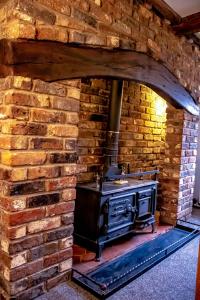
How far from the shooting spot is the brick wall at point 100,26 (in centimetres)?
147

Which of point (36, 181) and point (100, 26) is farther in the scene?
point (100, 26)

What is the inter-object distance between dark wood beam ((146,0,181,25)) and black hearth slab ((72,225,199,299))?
7.10ft

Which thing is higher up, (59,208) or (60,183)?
(60,183)

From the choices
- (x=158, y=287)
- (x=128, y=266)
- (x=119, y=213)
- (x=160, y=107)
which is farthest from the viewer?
(x=160, y=107)

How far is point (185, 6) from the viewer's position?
2293 mm

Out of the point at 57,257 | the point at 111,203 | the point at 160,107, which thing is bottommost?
the point at 57,257

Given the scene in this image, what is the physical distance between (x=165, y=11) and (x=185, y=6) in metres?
0.18

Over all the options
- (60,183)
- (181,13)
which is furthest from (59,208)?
(181,13)

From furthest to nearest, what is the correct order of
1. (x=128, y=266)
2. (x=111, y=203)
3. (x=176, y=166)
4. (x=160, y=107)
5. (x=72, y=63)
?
(x=160, y=107) → (x=176, y=166) → (x=111, y=203) → (x=128, y=266) → (x=72, y=63)

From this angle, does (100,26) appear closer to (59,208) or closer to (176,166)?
(59,208)

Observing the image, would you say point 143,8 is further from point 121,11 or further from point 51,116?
point 51,116

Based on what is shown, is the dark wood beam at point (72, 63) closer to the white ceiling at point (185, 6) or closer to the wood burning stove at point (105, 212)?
the white ceiling at point (185, 6)

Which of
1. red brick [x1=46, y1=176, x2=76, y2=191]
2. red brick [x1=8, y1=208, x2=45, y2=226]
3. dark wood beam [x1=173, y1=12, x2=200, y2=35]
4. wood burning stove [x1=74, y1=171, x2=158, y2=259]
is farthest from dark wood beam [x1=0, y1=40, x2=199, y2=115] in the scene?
wood burning stove [x1=74, y1=171, x2=158, y2=259]

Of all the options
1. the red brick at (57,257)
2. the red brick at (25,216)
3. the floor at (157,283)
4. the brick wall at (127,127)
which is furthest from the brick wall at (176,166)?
the red brick at (25,216)
